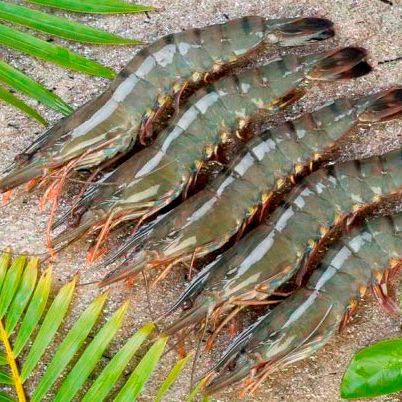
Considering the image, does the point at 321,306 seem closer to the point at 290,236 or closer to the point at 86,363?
the point at 290,236

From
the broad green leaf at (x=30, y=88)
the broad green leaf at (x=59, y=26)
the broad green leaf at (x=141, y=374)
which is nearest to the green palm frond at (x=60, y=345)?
the broad green leaf at (x=141, y=374)

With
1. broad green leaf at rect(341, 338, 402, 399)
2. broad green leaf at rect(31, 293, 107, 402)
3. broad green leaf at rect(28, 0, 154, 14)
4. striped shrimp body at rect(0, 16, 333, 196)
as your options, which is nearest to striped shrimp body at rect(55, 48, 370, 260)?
striped shrimp body at rect(0, 16, 333, 196)

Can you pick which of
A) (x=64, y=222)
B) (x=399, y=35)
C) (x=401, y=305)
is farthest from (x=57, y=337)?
(x=399, y=35)

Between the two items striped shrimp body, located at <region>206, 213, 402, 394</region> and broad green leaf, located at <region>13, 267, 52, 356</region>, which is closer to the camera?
striped shrimp body, located at <region>206, 213, 402, 394</region>

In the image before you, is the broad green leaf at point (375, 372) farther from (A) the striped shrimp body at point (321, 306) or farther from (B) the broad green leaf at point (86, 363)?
(B) the broad green leaf at point (86, 363)

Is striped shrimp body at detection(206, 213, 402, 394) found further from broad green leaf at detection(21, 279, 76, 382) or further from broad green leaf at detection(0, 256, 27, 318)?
broad green leaf at detection(0, 256, 27, 318)
